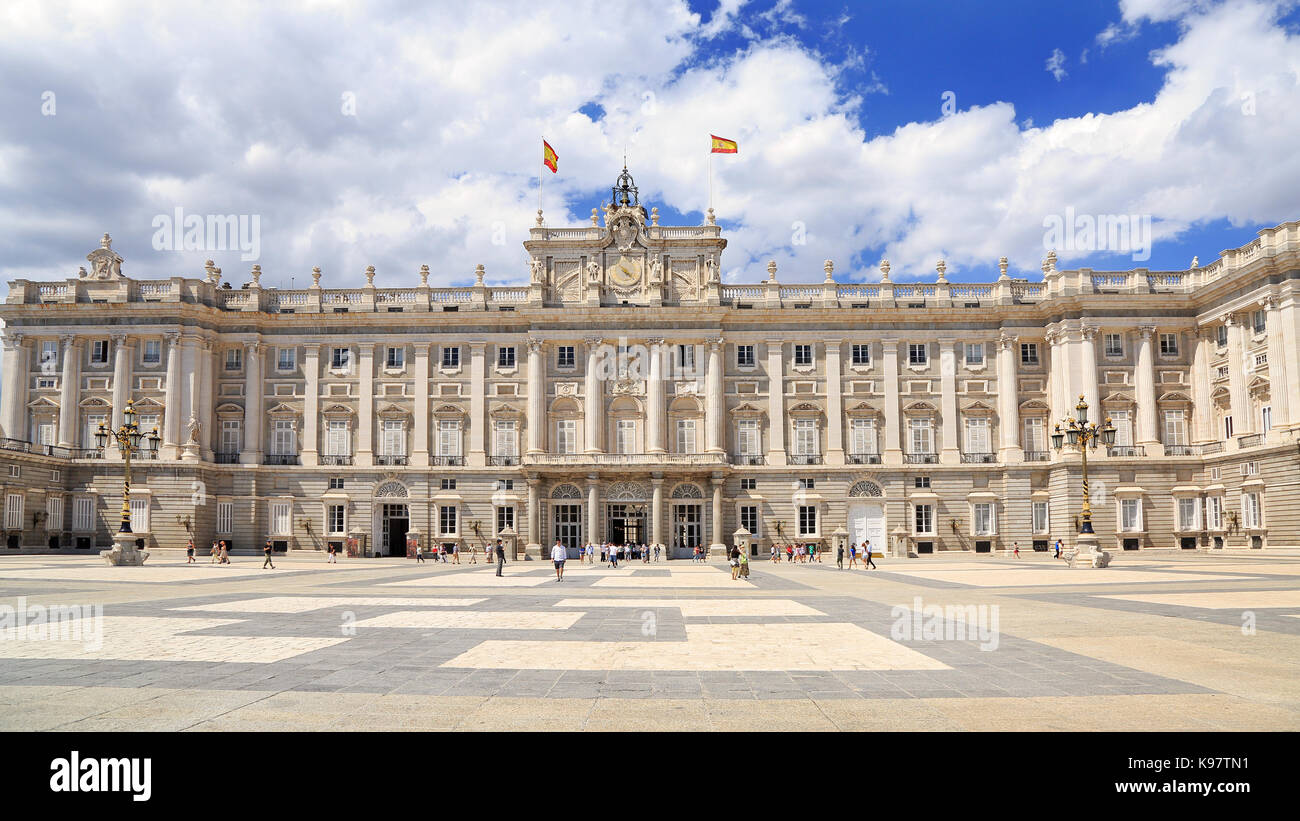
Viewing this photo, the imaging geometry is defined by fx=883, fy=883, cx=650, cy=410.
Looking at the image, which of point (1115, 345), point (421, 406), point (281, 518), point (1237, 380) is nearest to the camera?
point (1237, 380)

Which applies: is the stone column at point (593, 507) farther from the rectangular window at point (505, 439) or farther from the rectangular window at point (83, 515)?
the rectangular window at point (83, 515)

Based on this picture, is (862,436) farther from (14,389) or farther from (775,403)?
(14,389)

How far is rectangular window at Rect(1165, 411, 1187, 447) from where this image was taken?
5384 centimetres

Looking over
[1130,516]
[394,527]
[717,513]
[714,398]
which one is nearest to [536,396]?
[714,398]

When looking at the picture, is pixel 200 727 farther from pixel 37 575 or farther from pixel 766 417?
pixel 766 417

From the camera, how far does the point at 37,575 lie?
96.1ft

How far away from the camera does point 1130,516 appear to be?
52.5 m

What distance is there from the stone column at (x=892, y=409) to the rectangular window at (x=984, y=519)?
5602mm

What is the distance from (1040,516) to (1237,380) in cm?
1310

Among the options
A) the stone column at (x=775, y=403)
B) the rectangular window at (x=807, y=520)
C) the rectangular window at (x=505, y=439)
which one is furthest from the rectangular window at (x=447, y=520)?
the rectangular window at (x=807, y=520)

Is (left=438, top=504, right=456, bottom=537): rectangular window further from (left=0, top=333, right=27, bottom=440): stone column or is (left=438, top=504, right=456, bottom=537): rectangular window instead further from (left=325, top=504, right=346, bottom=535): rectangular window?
(left=0, top=333, right=27, bottom=440): stone column

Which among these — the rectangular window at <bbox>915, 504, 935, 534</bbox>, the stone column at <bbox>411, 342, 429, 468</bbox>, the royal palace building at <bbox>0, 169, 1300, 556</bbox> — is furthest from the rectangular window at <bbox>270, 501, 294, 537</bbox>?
the rectangular window at <bbox>915, 504, 935, 534</bbox>
